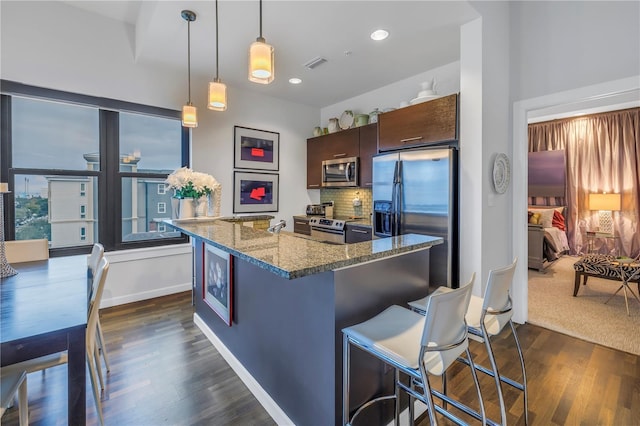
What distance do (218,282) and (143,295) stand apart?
6.21ft

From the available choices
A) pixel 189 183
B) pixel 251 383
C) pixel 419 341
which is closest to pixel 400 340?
pixel 419 341

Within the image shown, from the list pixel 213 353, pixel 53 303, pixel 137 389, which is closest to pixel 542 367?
pixel 213 353

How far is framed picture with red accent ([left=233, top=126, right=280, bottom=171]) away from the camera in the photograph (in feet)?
13.8

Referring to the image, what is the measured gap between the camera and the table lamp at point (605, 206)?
5.11 m

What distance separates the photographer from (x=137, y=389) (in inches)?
75.6

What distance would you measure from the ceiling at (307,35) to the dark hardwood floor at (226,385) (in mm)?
2820

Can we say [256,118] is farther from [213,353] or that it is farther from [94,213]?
[213,353]

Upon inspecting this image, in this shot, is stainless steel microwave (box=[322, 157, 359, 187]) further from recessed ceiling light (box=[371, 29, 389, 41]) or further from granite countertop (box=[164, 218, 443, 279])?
granite countertop (box=[164, 218, 443, 279])

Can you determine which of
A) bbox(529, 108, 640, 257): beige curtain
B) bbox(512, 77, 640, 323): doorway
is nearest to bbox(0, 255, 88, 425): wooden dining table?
bbox(512, 77, 640, 323): doorway

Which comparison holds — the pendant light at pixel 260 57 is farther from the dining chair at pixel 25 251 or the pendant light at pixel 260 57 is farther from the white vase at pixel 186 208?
the dining chair at pixel 25 251

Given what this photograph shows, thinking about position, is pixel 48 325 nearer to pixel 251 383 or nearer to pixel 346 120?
pixel 251 383

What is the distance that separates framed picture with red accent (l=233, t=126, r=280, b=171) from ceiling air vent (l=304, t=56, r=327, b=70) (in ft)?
4.41

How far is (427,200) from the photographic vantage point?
2.83 metres

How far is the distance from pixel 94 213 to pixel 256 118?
2420mm
